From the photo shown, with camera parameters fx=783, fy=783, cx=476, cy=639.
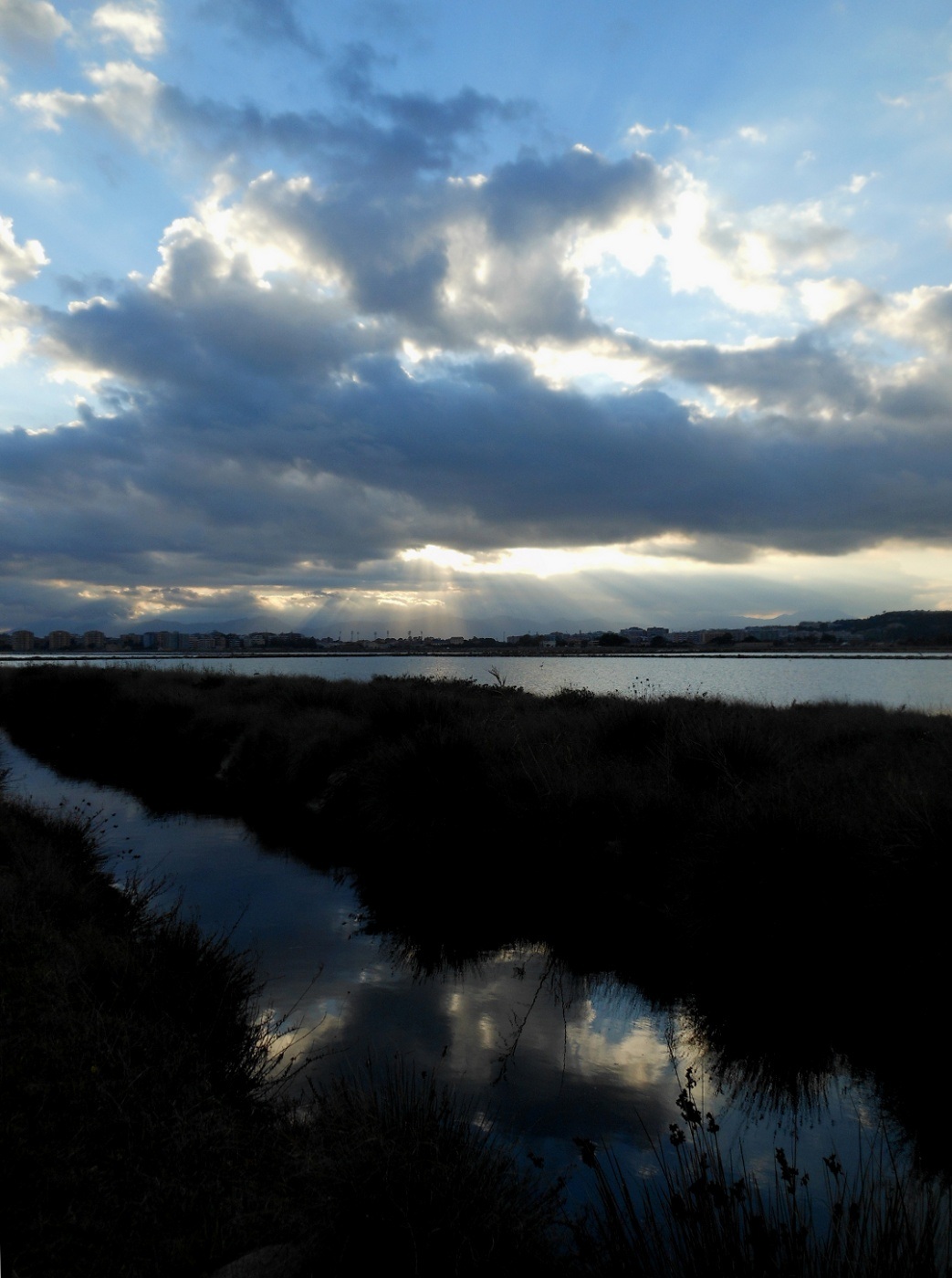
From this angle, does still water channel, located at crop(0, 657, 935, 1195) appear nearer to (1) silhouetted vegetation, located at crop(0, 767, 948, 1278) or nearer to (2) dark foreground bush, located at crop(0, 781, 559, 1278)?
(1) silhouetted vegetation, located at crop(0, 767, 948, 1278)

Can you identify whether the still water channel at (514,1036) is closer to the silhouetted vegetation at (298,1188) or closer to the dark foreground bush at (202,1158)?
the silhouetted vegetation at (298,1188)

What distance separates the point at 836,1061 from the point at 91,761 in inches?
1007

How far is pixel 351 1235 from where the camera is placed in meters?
3.53

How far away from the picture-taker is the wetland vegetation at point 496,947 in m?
3.61

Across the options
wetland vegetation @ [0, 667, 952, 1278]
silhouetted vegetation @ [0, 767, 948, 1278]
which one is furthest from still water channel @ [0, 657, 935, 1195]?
silhouetted vegetation @ [0, 767, 948, 1278]

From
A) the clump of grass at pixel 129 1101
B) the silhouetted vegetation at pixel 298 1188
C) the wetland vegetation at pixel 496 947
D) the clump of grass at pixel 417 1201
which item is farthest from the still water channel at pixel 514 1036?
the clump of grass at pixel 417 1201

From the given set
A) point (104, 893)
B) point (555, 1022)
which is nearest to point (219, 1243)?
point (555, 1022)

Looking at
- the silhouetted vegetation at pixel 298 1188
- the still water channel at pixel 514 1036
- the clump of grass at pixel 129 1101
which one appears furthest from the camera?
the still water channel at pixel 514 1036

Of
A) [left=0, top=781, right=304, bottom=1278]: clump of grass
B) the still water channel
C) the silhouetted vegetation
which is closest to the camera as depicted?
the silhouetted vegetation

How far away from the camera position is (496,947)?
10.1 m

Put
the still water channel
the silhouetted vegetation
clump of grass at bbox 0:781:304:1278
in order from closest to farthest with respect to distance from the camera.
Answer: the silhouetted vegetation → clump of grass at bbox 0:781:304:1278 → the still water channel

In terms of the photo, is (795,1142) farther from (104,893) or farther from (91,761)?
(91,761)

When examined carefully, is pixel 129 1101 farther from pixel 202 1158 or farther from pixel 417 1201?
pixel 417 1201

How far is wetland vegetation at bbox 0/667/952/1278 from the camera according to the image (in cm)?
361
